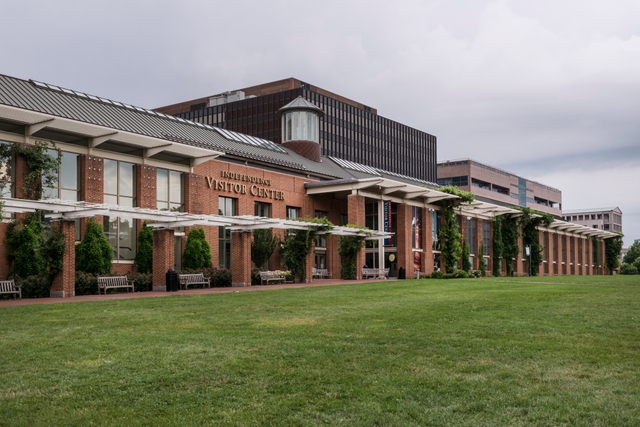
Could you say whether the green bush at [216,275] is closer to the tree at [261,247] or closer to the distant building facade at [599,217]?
the tree at [261,247]

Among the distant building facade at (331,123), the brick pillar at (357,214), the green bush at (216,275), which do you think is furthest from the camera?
the distant building facade at (331,123)

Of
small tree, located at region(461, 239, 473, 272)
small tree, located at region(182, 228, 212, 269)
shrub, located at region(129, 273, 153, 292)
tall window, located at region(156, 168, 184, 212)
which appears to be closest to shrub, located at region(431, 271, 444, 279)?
small tree, located at region(461, 239, 473, 272)

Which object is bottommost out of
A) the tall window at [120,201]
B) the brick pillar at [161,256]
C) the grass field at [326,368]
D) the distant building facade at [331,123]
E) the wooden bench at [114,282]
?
the grass field at [326,368]

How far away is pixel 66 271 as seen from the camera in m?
25.2

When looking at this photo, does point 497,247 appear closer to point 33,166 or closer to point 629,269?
point 629,269

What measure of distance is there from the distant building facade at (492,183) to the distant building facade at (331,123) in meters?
4.76

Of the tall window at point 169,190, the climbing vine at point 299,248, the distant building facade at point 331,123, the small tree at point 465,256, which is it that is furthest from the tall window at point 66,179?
the distant building facade at point 331,123

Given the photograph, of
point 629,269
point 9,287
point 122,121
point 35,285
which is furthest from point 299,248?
point 629,269

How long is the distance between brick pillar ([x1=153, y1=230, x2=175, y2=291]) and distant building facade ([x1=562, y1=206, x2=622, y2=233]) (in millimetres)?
147596

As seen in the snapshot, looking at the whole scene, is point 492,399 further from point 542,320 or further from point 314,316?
point 314,316

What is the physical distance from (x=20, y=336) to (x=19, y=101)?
63.9ft

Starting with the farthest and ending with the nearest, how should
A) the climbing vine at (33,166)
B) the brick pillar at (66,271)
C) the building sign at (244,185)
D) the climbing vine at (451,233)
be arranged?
the climbing vine at (451,233), the building sign at (244,185), the climbing vine at (33,166), the brick pillar at (66,271)

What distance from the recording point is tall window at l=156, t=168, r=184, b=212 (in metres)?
33.8

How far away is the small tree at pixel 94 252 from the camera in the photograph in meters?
28.7
